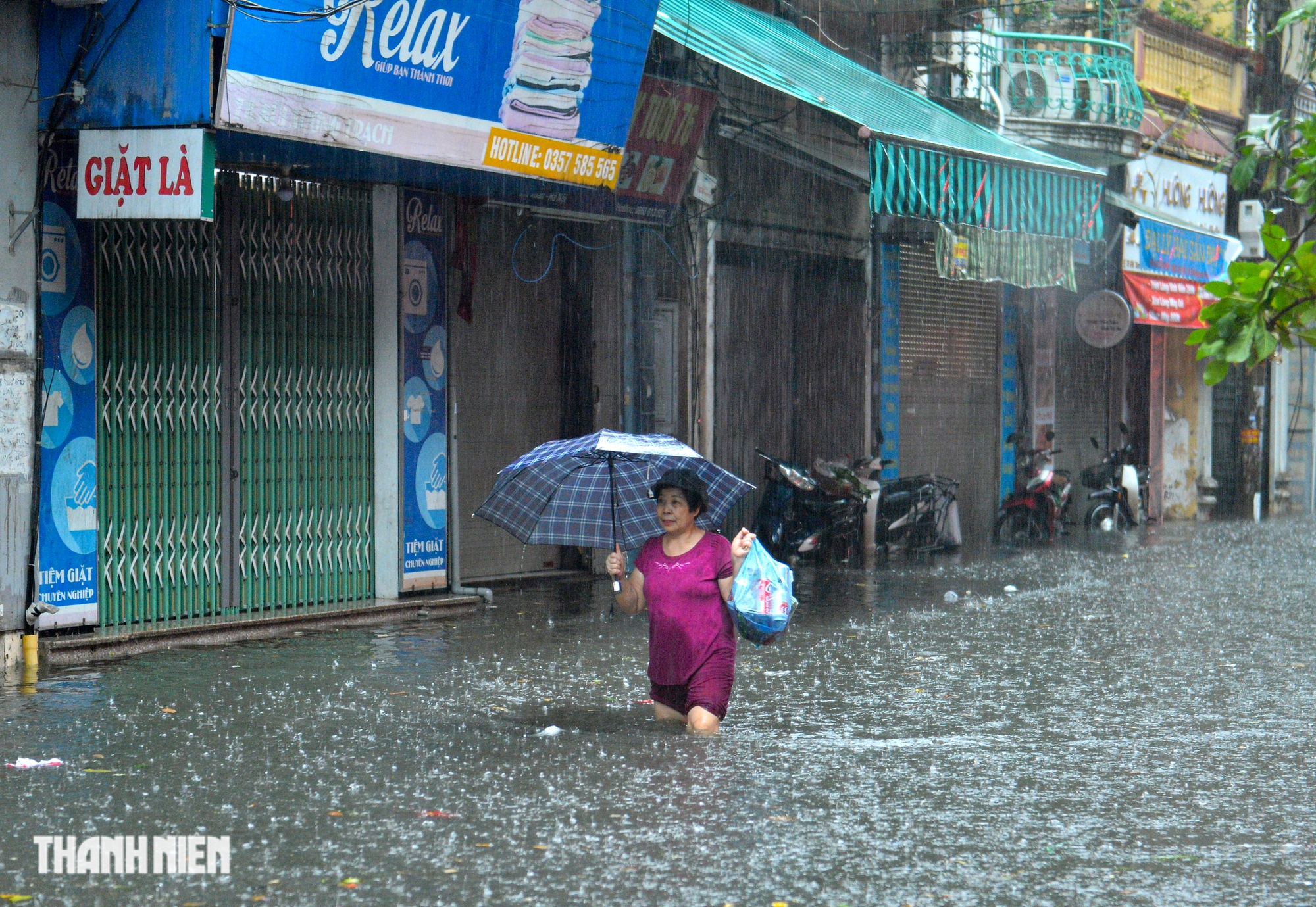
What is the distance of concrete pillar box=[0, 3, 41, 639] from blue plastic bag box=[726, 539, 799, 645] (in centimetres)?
421

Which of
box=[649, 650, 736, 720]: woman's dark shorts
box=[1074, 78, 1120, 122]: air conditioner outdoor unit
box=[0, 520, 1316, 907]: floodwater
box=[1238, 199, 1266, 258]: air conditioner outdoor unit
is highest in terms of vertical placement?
box=[1074, 78, 1120, 122]: air conditioner outdoor unit

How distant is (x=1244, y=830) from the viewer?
5375 mm

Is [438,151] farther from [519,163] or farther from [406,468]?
[406,468]

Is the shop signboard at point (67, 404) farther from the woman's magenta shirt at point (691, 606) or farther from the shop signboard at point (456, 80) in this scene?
the woman's magenta shirt at point (691, 606)

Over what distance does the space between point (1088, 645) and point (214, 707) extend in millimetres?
5503

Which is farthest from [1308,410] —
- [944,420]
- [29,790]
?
[29,790]

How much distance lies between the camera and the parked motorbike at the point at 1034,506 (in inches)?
703

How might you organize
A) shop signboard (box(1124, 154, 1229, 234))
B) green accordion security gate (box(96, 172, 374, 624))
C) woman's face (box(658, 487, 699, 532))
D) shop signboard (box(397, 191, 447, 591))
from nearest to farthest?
woman's face (box(658, 487, 699, 532)) < green accordion security gate (box(96, 172, 374, 624)) < shop signboard (box(397, 191, 447, 591)) < shop signboard (box(1124, 154, 1229, 234))

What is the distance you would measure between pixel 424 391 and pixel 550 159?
1932mm

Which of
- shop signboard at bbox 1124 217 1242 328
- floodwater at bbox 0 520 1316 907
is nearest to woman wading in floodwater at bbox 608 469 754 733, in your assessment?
floodwater at bbox 0 520 1316 907

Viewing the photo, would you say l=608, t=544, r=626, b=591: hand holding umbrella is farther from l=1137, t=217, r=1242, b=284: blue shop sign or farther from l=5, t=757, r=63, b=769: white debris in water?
l=1137, t=217, r=1242, b=284: blue shop sign

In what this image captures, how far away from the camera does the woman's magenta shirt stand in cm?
672

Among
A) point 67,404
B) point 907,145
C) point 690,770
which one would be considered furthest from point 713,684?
point 907,145

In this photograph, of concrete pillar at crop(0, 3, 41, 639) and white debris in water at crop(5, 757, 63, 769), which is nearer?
white debris in water at crop(5, 757, 63, 769)
